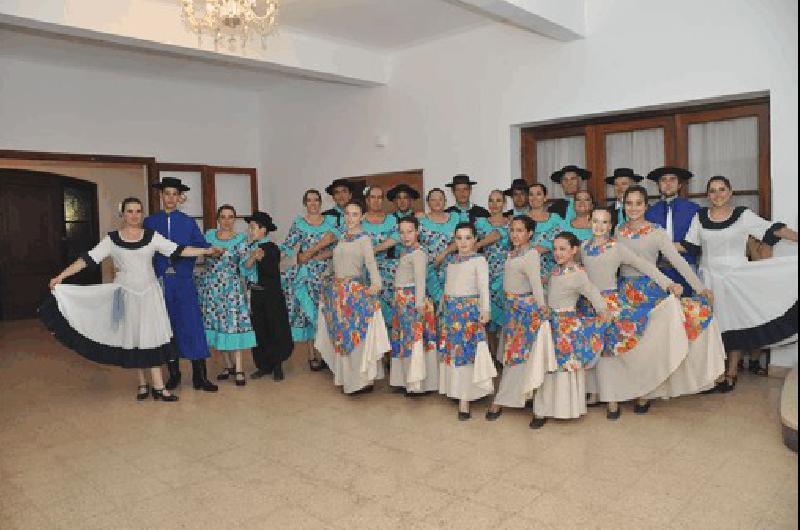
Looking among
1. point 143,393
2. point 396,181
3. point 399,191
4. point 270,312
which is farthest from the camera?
point 396,181

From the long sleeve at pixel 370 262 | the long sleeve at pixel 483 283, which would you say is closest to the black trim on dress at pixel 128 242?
the long sleeve at pixel 370 262

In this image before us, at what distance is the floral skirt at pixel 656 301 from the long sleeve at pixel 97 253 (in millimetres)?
3751

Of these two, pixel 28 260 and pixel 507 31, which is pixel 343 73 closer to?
pixel 507 31

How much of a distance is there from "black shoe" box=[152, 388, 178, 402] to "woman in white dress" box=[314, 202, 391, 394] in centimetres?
126

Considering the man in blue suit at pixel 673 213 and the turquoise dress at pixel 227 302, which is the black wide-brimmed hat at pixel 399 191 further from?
the man in blue suit at pixel 673 213

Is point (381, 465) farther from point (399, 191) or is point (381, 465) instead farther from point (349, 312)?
point (399, 191)

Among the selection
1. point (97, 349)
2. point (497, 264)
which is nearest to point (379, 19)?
point (497, 264)

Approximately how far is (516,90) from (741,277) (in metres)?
2.91

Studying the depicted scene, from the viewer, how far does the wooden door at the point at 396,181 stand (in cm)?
744

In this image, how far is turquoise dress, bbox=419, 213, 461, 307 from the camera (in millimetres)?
5191

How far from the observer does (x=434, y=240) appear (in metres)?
5.21

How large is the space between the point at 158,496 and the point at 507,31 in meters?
5.35

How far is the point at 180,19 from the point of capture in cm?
578

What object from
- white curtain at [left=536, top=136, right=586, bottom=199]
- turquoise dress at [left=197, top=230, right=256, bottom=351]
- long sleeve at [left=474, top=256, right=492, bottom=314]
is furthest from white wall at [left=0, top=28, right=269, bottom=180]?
long sleeve at [left=474, top=256, right=492, bottom=314]
